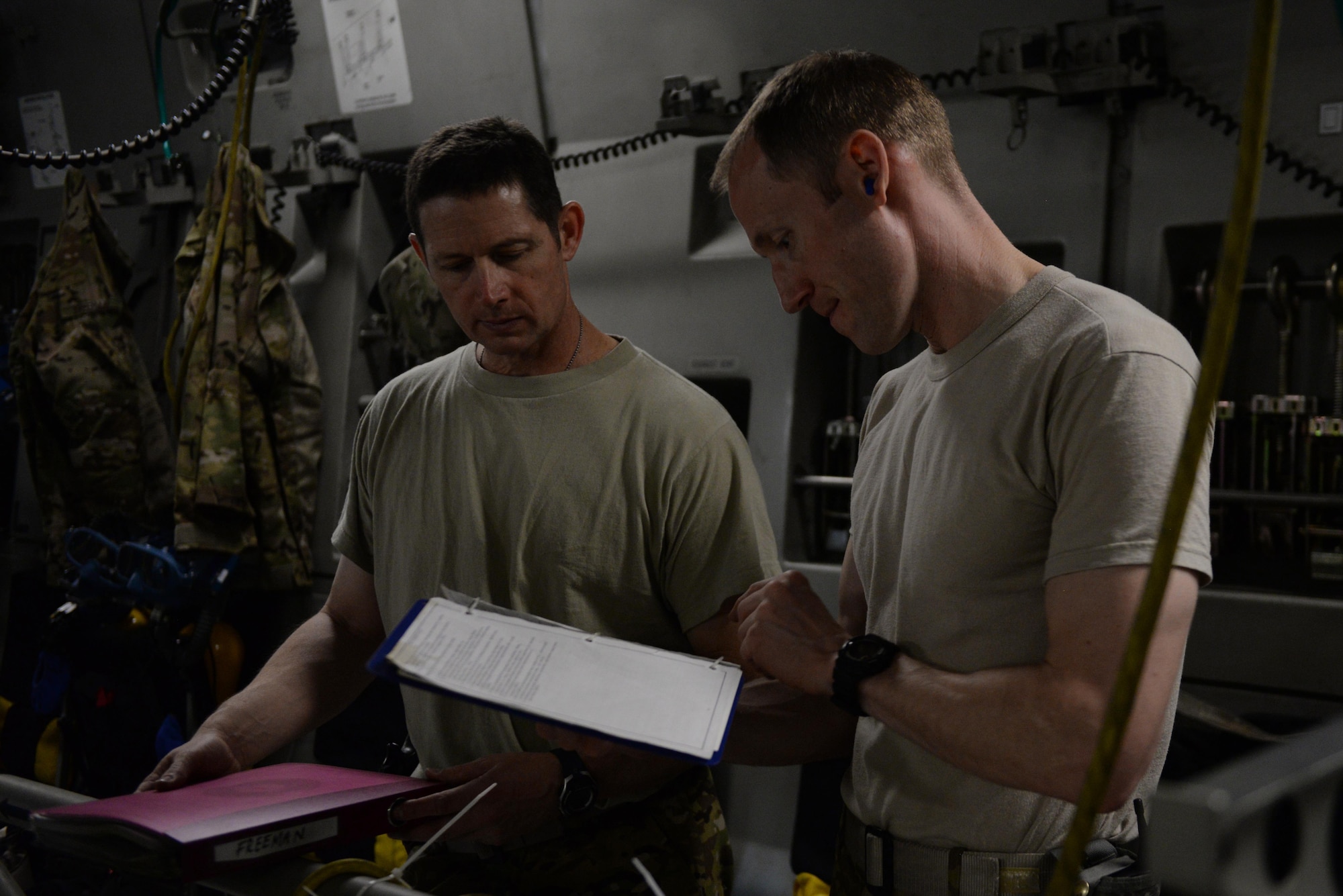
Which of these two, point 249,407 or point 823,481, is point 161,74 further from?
point 823,481

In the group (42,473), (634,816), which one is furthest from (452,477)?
(42,473)

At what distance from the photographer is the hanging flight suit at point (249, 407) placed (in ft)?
9.25

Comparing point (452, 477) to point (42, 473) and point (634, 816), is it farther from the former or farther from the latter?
point (42, 473)

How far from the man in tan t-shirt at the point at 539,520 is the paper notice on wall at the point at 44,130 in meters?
2.94

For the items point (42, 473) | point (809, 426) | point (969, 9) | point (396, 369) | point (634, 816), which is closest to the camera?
point (634, 816)

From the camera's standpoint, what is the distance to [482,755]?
4.97 feet

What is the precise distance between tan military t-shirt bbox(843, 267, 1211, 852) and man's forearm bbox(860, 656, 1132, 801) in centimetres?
9

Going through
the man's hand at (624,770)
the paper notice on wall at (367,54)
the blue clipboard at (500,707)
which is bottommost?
the man's hand at (624,770)

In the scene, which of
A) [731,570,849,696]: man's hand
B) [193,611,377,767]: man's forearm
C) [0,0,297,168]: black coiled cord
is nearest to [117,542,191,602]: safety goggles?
[0,0,297,168]: black coiled cord

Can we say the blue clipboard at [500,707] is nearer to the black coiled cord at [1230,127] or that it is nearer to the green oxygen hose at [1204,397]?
the green oxygen hose at [1204,397]

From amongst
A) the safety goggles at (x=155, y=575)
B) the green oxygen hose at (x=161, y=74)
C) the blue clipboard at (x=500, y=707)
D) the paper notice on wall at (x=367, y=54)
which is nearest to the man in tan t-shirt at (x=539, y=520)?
the blue clipboard at (x=500, y=707)

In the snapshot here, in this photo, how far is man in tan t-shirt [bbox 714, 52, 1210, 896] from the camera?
3.13ft

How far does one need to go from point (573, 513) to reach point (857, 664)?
56 cm

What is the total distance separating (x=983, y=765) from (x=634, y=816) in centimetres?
65
